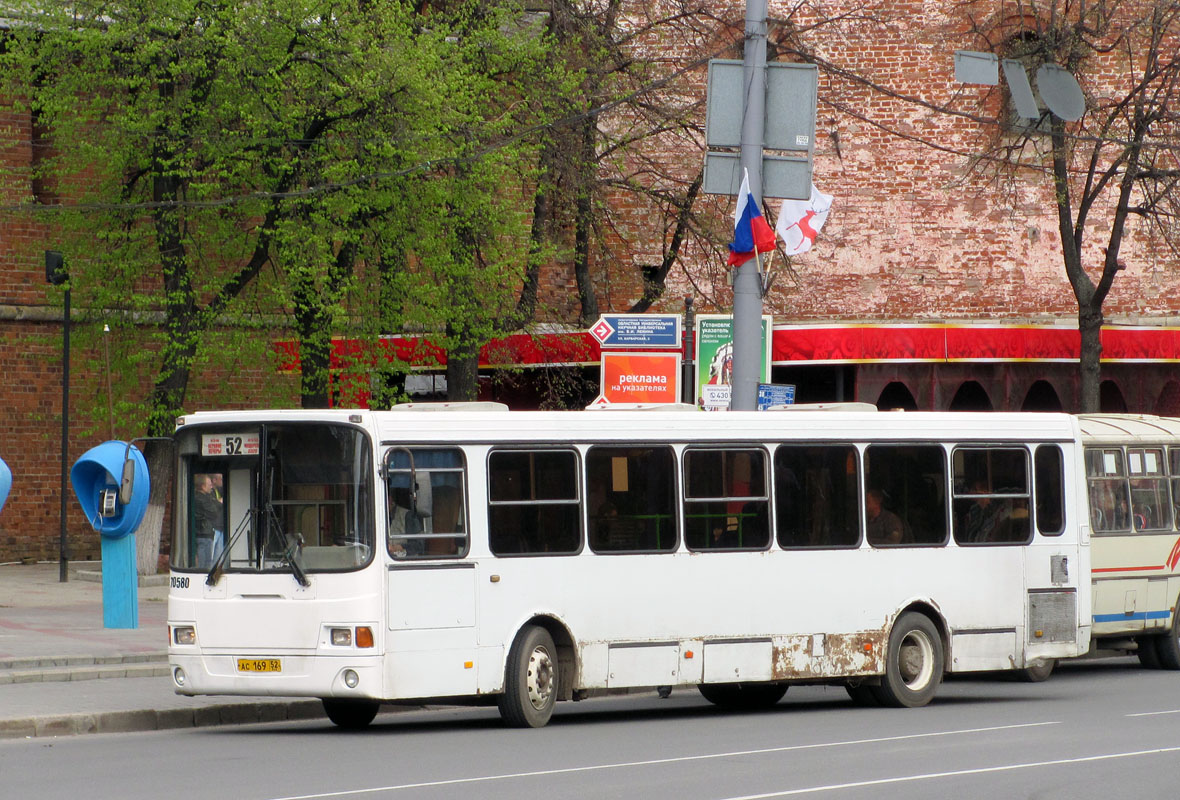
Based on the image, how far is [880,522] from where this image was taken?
15.3 m

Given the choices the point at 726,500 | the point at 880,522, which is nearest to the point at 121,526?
the point at 726,500

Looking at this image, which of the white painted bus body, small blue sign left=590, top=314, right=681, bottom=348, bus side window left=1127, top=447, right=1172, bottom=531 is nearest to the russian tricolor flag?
small blue sign left=590, top=314, right=681, bottom=348

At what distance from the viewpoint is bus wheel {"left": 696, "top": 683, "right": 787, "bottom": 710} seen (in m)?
16.0

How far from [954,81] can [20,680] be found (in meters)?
24.6

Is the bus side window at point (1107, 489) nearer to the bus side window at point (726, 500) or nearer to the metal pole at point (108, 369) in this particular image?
the bus side window at point (726, 500)

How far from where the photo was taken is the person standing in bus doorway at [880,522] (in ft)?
49.9

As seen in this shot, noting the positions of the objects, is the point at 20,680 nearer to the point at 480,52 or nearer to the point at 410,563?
the point at 410,563

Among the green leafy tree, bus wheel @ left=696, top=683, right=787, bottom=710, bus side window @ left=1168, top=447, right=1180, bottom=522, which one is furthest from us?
the green leafy tree

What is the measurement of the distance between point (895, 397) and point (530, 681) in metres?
20.7

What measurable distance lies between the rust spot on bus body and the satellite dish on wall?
13370mm

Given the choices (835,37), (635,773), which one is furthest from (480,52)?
(635,773)

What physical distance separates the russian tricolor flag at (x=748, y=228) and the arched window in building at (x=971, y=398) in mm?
15618

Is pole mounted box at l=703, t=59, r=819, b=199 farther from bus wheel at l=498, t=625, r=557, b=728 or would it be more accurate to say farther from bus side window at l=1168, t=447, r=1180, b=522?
bus wheel at l=498, t=625, r=557, b=728

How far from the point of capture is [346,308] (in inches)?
1019
